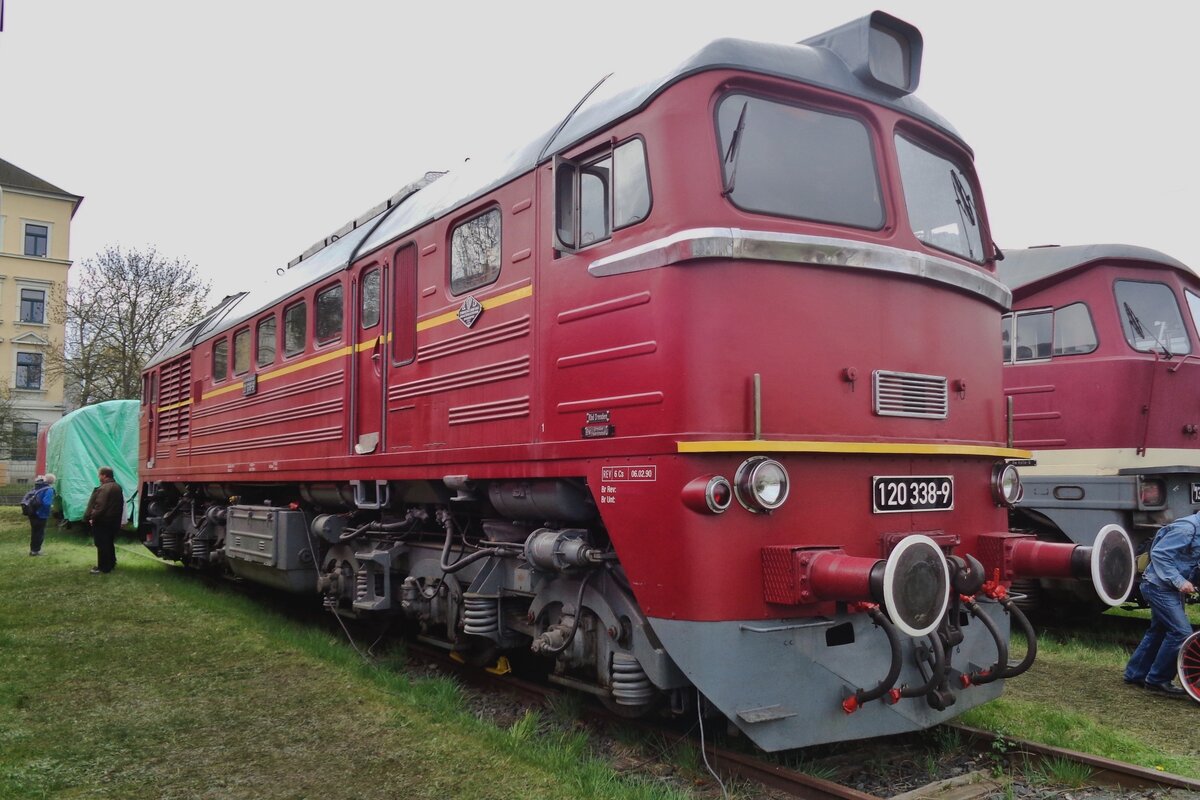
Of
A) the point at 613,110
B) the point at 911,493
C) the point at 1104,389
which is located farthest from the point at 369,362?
the point at 1104,389

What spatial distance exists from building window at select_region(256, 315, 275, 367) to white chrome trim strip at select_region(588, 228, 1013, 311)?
584cm

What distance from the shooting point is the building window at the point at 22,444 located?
4450 cm

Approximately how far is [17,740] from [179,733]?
2.93 ft

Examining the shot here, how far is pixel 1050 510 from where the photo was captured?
9.35 metres

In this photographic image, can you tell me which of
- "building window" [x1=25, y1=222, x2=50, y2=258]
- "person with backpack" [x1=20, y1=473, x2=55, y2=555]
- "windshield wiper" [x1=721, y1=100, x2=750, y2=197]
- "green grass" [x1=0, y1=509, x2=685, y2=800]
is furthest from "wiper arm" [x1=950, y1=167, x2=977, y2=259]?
"building window" [x1=25, y1=222, x2=50, y2=258]

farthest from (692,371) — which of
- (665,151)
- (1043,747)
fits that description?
(1043,747)

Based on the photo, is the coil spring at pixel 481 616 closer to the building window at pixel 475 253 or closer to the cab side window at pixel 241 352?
the building window at pixel 475 253

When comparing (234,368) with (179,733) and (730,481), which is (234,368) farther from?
(730,481)

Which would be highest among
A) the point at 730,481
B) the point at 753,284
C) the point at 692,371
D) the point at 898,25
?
the point at 898,25

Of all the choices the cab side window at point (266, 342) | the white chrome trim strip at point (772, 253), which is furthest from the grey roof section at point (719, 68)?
the cab side window at point (266, 342)

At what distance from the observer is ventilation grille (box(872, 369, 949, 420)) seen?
518 cm

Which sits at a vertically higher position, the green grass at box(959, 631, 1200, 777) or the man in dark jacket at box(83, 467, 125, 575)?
the man in dark jacket at box(83, 467, 125, 575)

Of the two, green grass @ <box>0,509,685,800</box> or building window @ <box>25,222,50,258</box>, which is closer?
green grass @ <box>0,509,685,800</box>

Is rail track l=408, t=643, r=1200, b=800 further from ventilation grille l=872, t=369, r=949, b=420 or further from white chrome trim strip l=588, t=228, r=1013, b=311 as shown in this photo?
white chrome trim strip l=588, t=228, r=1013, b=311
